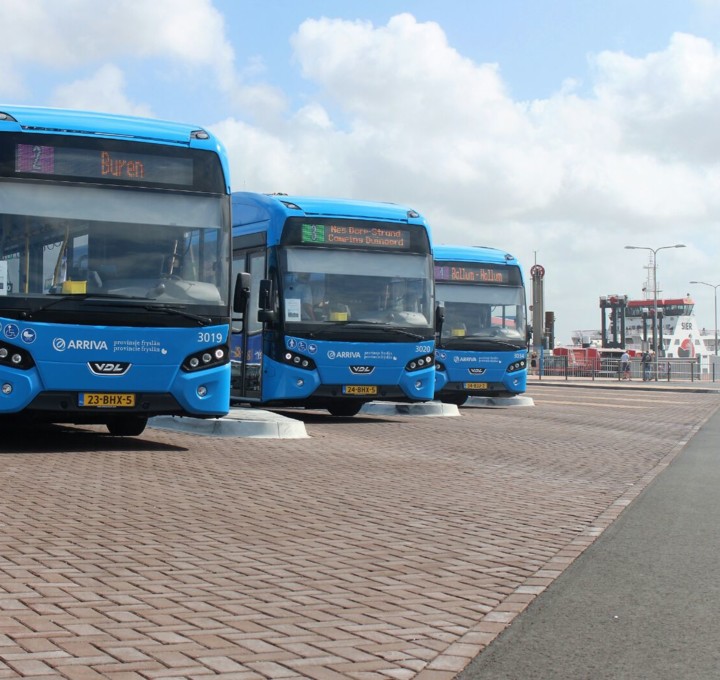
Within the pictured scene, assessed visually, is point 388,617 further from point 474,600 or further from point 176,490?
point 176,490

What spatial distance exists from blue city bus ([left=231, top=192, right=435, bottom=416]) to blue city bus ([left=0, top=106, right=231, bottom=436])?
479 centimetres

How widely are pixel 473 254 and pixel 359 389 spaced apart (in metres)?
8.09

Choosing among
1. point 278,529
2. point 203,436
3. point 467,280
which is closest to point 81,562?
point 278,529

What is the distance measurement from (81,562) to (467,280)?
64.8 feet

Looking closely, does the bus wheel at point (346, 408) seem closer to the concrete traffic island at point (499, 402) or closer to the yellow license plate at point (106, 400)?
the concrete traffic island at point (499, 402)

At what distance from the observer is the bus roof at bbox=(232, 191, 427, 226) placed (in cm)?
1902

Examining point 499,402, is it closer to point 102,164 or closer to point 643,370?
point 102,164

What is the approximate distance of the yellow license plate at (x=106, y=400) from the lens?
42.0ft

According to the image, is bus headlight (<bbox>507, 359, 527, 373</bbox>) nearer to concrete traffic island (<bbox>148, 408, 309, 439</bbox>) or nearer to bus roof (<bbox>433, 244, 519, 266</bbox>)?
bus roof (<bbox>433, 244, 519, 266</bbox>)

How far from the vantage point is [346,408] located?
21.9m

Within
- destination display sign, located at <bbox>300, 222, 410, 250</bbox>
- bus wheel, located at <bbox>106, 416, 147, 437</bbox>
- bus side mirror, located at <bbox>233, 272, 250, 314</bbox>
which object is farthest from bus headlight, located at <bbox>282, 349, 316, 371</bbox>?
bus side mirror, located at <bbox>233, 272, 250, 314</bbox>

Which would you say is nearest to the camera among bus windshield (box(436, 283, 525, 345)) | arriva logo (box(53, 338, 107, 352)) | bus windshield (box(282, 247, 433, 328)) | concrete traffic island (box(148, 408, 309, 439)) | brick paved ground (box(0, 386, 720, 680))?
brick paved ground (box(0, 386, 720, 680))

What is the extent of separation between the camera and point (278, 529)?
8.18 m

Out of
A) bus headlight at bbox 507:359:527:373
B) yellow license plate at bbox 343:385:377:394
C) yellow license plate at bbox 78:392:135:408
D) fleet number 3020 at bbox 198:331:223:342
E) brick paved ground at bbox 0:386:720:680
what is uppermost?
fleet number 3020 at bbox 198:331:223:342
